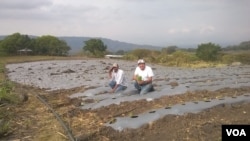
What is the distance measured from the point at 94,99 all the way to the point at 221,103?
362 cm

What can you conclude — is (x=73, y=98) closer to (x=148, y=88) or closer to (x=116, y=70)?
(x=116, y=70)

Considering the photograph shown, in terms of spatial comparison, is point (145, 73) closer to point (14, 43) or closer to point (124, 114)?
point (124, 114)

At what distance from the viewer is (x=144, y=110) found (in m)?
7.19

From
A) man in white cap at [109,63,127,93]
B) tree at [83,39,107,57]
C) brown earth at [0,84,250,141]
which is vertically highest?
tree at [83,39,107,57]

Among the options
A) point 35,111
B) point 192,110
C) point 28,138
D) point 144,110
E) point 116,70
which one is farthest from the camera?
point 116,70

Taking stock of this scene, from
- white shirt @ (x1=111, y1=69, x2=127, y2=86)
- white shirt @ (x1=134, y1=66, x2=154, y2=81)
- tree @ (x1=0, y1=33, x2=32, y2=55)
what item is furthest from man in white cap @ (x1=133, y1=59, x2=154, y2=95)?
tree @ (x1=0, y1=33, x2=32, y2=55)

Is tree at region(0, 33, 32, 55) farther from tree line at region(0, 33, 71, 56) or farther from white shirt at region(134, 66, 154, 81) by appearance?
white shirt at region(134, 66, 154, 81)

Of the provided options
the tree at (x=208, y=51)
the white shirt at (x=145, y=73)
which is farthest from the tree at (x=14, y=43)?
the white shirt at (x=145, y=73)

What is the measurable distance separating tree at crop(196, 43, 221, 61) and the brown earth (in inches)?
960

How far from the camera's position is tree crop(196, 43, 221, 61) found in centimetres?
3303

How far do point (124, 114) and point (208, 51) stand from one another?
90.6ft

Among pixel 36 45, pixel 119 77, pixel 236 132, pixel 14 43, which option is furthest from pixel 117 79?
pixel 14 43

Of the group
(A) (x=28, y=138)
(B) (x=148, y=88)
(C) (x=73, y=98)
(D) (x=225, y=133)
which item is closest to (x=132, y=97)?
(B) (x=148, y=88)

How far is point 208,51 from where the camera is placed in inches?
1312
